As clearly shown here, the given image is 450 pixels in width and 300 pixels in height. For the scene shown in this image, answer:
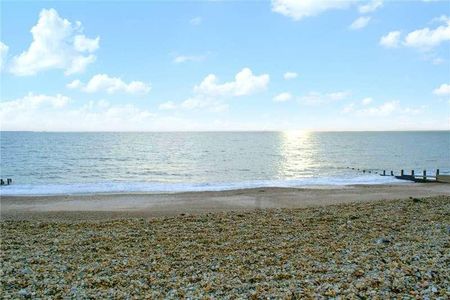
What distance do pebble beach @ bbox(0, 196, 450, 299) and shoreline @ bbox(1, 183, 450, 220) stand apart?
13.6ft

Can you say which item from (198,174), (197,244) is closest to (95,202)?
(197,244)

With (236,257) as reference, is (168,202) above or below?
below

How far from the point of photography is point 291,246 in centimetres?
1012

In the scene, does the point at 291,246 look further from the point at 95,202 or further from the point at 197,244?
the point at 95,202

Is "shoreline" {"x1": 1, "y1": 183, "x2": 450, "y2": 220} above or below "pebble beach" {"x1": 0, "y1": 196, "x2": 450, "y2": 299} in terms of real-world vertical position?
below

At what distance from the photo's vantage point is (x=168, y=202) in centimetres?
2306

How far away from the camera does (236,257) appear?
9164mm

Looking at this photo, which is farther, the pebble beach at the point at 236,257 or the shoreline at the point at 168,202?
the shoreline at the point at 168,202

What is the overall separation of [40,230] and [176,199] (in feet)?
37.2

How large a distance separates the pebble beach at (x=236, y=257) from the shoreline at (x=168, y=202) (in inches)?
163

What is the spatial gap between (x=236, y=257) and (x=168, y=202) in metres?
14.4

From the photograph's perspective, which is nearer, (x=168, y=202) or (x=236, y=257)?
(x=236, y=257)

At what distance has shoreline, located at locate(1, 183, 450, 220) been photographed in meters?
18.9

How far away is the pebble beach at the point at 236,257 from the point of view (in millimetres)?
6973
